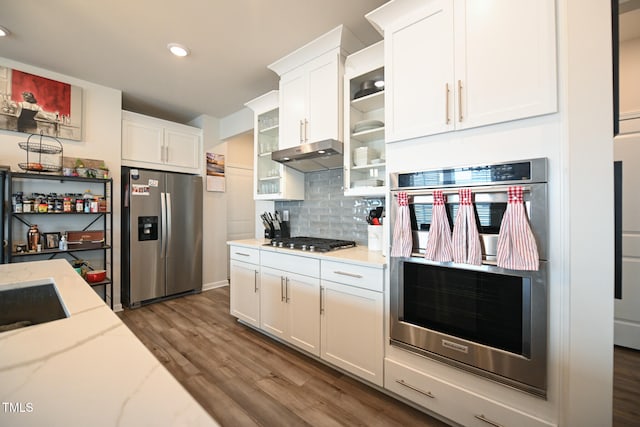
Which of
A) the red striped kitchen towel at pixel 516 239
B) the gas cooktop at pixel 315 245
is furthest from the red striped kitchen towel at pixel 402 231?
the gas cooktop at pixel 315 245

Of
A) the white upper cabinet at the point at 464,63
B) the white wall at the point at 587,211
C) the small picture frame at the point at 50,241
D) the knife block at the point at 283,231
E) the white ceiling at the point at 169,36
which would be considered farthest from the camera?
the knife block at the point at 283,231

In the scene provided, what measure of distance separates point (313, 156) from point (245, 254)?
121 centimetres

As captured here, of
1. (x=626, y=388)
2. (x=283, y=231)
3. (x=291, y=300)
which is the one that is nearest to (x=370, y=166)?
(x=291, y=300)

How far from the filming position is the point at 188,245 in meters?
3.84

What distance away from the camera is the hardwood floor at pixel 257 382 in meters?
1.59

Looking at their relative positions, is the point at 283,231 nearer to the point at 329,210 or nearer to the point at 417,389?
the point at 329,210

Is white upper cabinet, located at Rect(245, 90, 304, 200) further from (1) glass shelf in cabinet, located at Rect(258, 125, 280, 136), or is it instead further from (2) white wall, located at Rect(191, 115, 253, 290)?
(2) white wall, located at Rect(191, 115, 253, 290)

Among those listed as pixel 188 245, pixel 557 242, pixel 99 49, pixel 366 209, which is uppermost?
pixel 99 49

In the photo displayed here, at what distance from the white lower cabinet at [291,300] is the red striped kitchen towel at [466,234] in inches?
40.1

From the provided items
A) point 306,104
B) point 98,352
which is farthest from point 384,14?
point 98,352

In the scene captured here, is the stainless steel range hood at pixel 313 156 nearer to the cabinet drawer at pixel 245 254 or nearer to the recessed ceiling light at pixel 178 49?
the cabinet drawer at pixel 245 254

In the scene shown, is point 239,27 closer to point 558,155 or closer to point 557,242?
point 558,155

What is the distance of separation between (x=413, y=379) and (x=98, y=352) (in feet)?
5.22

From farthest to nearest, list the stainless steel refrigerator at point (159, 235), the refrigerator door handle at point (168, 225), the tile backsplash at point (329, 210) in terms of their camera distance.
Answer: the refrigerator door handle at point (168, 225) < the stainless steel refrigerator at point (159, 235) < the tile backsplash at point (329, 210)
